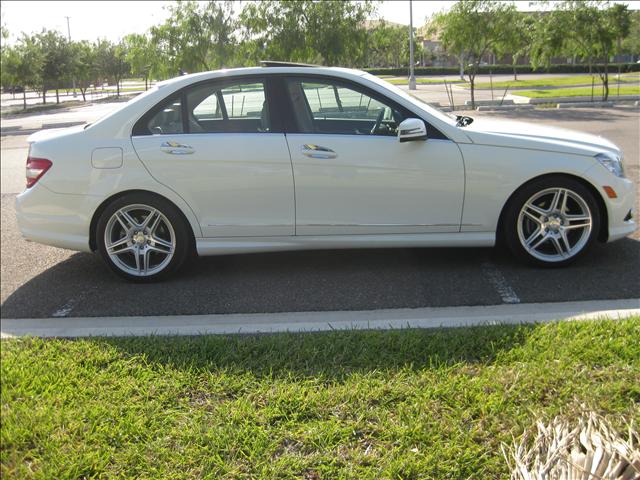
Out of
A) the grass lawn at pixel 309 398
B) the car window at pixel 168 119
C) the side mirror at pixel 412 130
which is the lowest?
the grass lawn at pixel 309 398

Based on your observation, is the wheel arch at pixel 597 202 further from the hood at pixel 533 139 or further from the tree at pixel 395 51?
the tree at pixel 395 51

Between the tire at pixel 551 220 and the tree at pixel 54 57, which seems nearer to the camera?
the tire at pixel 551 220

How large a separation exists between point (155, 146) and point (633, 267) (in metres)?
3.74

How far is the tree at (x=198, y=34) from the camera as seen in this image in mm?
21641

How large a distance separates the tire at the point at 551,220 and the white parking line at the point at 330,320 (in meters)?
0.76

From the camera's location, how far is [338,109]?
5.16 m

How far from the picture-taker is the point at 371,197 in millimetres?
4965

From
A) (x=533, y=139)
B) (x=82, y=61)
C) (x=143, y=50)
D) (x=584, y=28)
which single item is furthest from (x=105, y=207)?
(x=82, y=61)

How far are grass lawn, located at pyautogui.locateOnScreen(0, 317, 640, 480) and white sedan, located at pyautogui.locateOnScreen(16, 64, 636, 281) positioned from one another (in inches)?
53.6

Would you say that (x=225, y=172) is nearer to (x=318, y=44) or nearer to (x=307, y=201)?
(x=307, y=201)

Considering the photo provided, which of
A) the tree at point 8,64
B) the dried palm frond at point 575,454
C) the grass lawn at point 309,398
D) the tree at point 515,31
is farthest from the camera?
the tree at point 8,64

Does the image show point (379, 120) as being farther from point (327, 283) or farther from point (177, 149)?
point (177, 149)

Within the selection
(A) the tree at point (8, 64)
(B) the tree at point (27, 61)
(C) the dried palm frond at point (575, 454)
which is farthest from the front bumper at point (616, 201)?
(B) the tree at point (27, 61)

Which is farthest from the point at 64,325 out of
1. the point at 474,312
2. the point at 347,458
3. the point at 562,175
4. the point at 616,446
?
the point at 562,175
